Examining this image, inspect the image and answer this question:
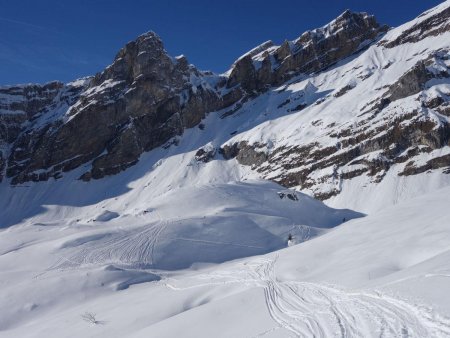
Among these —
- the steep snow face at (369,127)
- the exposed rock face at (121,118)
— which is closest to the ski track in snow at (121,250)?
the steep snow face at (369,127)

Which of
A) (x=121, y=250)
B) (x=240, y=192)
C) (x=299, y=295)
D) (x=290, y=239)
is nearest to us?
(x=299, y=295)

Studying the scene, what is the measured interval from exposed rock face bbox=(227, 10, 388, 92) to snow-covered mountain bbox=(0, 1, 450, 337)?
0.54 metres

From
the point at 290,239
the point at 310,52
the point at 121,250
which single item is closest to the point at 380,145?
the point at 290,239

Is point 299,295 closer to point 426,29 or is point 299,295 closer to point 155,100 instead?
point 426,29

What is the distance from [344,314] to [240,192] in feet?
148

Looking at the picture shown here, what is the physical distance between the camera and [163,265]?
37.8 meters

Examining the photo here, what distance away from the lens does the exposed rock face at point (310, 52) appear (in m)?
131

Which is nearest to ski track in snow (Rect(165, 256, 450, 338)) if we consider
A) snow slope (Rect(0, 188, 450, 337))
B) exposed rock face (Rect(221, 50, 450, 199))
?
snow slope (Rect(0, 188, 450, 337))

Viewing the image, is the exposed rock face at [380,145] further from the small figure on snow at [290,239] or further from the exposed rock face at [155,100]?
the small figure on snow at [290,239]

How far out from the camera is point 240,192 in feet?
184

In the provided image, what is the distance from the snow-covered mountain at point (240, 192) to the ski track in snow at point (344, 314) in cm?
6

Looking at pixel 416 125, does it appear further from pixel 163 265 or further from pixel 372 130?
pixel 163 265

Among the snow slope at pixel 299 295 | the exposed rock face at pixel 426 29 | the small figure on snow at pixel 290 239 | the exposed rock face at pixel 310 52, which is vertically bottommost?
the small figure on snow at pixel 290 239

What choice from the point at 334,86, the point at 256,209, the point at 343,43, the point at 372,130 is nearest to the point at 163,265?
the point at 256,209
